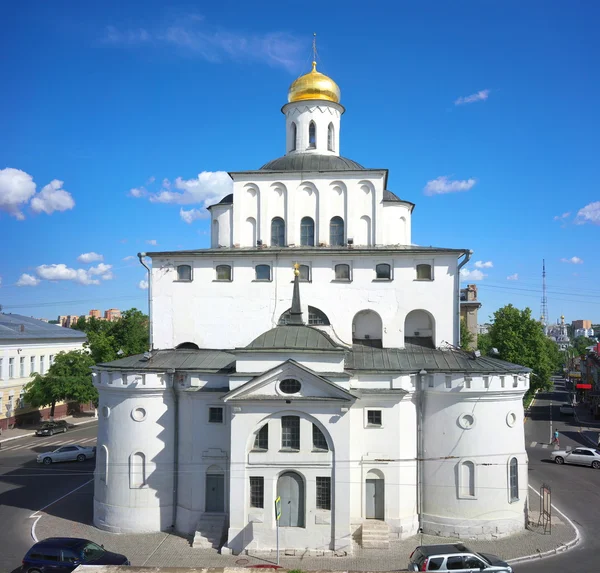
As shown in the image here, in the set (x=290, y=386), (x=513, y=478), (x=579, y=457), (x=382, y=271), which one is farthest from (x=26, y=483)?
(x=579, y=457)

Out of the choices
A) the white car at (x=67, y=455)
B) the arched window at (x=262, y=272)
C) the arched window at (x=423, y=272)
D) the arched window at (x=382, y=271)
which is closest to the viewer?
the arched window at (x=423, y=272)

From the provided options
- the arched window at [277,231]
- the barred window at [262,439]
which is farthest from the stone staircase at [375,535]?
the arched window at [277,231]

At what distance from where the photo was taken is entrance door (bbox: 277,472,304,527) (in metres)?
22.1

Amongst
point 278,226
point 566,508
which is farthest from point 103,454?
point 566,508

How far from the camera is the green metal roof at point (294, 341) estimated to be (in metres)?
22.6

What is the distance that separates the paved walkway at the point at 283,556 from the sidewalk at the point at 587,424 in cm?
2380

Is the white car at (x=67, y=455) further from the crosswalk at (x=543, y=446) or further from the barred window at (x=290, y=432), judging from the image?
the crosswalk at (x=543, y=446)

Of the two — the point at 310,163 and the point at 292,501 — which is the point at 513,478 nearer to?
the point at 292,501

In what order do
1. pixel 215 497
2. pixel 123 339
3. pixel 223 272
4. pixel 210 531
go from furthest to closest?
pixel 123 339 < pixel 223 272 < pixel 215 497 < pixel 210 531

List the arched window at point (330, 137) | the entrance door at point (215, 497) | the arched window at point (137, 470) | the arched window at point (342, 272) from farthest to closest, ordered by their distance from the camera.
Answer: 1. the arched window at point (330, 137)
2. the arched window at point (342, 272)
3. the arched window at point (137, 470)
4. the entrance door at point (215, 497)

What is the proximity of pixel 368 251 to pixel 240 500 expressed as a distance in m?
12.3

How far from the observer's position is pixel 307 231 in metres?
29.2

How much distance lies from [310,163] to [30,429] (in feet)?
112

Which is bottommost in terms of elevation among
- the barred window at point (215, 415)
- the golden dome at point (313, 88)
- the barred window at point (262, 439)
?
the barred window at point (262, 439)
